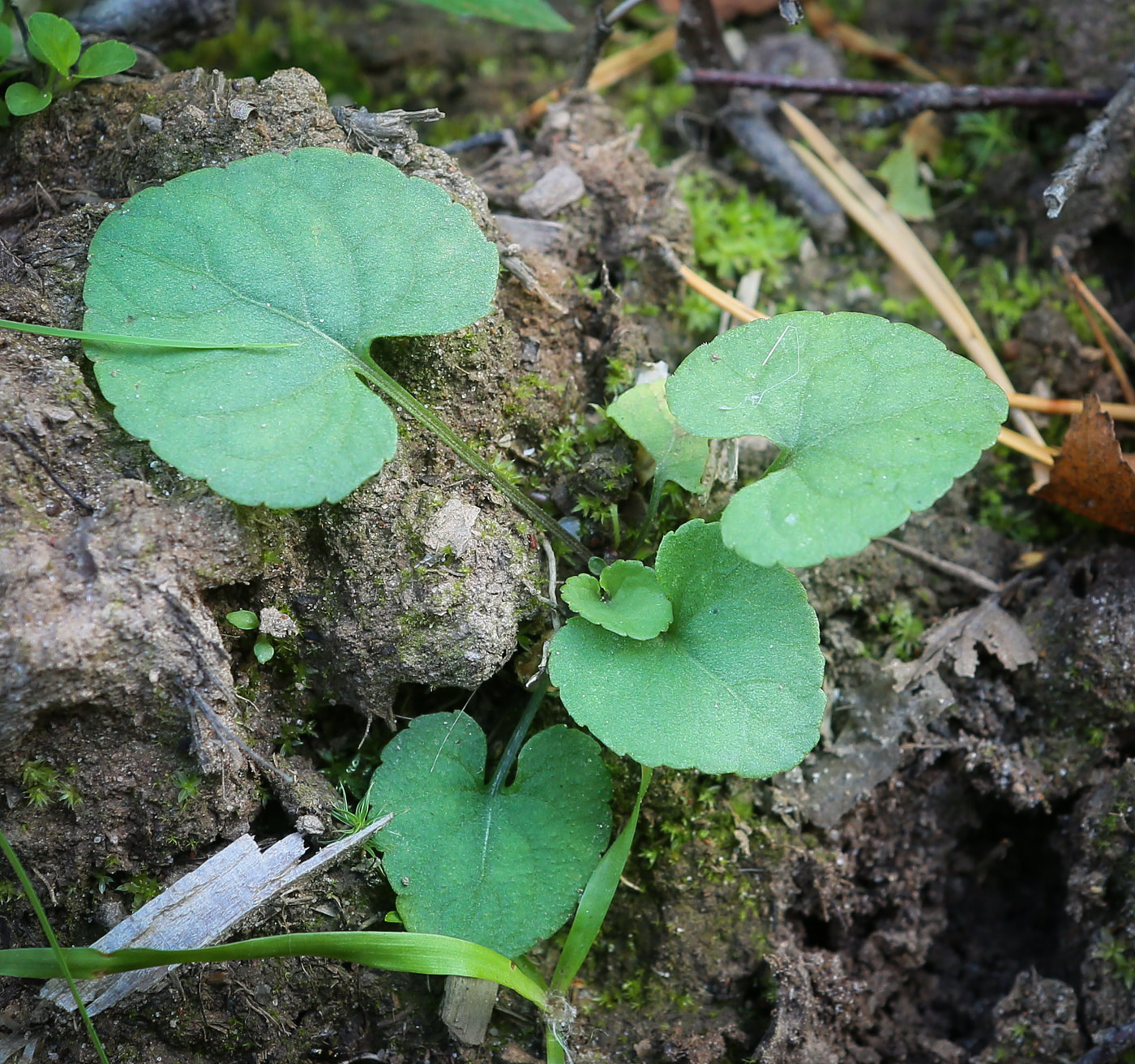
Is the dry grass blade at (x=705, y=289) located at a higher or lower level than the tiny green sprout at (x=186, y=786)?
higher

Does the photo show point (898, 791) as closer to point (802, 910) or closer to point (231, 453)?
point (802, 910)

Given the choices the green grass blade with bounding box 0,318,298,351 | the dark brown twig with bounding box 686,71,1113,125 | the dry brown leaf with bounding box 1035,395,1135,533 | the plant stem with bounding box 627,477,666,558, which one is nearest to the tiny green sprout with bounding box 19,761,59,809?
the green grass blade with bounding box 0,318,298,351

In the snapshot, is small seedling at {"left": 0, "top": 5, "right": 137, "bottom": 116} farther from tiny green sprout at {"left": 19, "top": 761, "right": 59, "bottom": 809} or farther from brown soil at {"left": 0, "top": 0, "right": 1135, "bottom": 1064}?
tiny green sprout at {"left": 19, "top": 761, "right": 59, "bottom": 809}

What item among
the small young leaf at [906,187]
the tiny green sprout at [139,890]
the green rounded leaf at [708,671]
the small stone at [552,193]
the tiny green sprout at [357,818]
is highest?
the small young leaf at [906,187]

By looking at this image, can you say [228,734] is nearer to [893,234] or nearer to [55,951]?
[55,951]

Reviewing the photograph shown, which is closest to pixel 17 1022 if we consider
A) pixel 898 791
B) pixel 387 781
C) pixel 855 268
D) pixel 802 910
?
pixel 387 781

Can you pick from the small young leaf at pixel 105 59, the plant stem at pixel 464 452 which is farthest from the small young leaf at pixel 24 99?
the plant stem at pixel 464 452

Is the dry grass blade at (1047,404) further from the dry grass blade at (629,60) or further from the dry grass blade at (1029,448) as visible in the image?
the dry grass blade at (629,60)

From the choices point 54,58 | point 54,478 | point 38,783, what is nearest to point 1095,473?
point 54,478
